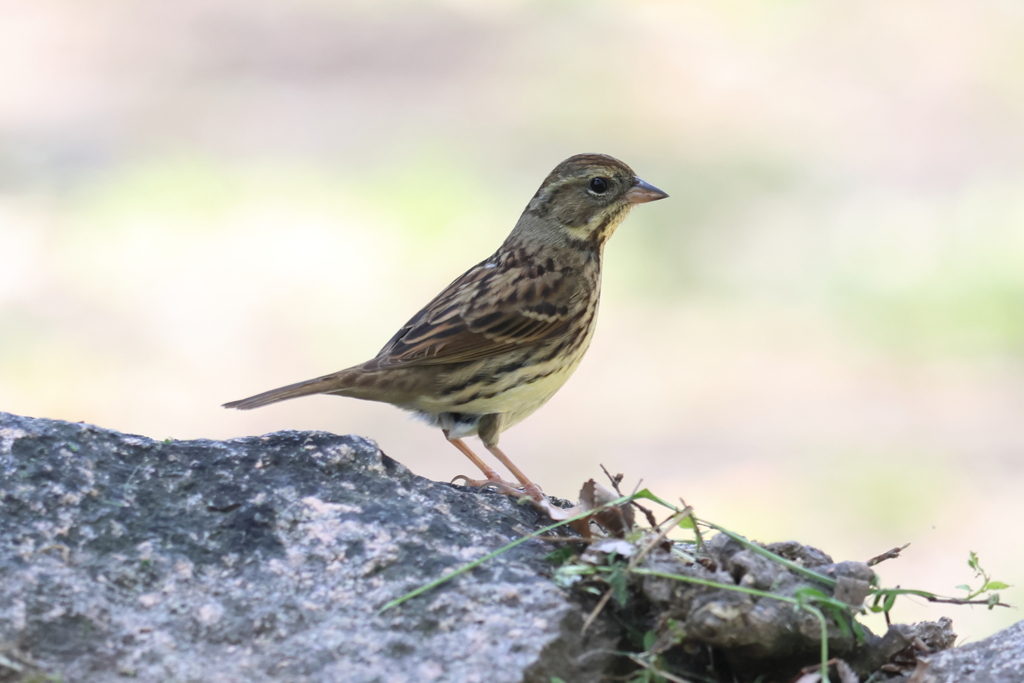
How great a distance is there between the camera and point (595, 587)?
2.70 meters

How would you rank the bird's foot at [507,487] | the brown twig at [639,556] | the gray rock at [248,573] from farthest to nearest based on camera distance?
the bird's foot at [507,487] → the brown twig at [639,556] → the gray rock at [248,573]

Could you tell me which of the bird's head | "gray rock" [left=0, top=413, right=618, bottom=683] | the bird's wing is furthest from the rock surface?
the bird's head

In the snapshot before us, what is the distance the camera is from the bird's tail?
383cm

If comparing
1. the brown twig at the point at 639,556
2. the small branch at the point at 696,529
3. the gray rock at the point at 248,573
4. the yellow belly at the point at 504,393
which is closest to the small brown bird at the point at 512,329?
the yellow belly at the point at 504,393

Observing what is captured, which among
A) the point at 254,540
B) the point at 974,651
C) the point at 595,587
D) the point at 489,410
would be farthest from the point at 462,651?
the point at 489,410

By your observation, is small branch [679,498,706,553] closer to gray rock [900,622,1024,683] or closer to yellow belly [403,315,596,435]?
gray rock [900,622,1024,683]

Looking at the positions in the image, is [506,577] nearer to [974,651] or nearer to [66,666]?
[66,666]

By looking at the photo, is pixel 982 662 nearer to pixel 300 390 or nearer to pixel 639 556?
pixel 639 556

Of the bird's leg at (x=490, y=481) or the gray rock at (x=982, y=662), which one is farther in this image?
the bird's leg at (x=490, y=481)

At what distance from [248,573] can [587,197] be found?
2.97 metres

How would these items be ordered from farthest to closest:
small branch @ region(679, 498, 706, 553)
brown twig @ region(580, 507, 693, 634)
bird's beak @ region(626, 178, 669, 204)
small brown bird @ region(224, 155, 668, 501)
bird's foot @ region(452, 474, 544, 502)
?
1. bird's beak @ region(626, 178, 669, 204)
2. small brown bird @ region(224, 155, 668, 501)
3. bird's foot @ region(452, 474, 544, 502)
4. small branch @ region(679, 498, 706, 553)
5. brown twig @ region(580, 507, 693, 634)

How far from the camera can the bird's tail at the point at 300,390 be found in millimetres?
3828

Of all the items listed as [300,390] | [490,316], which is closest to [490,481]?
[300,390]

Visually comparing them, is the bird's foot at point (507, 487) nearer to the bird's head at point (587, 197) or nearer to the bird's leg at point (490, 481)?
the bird's leg at point (490, 481)
